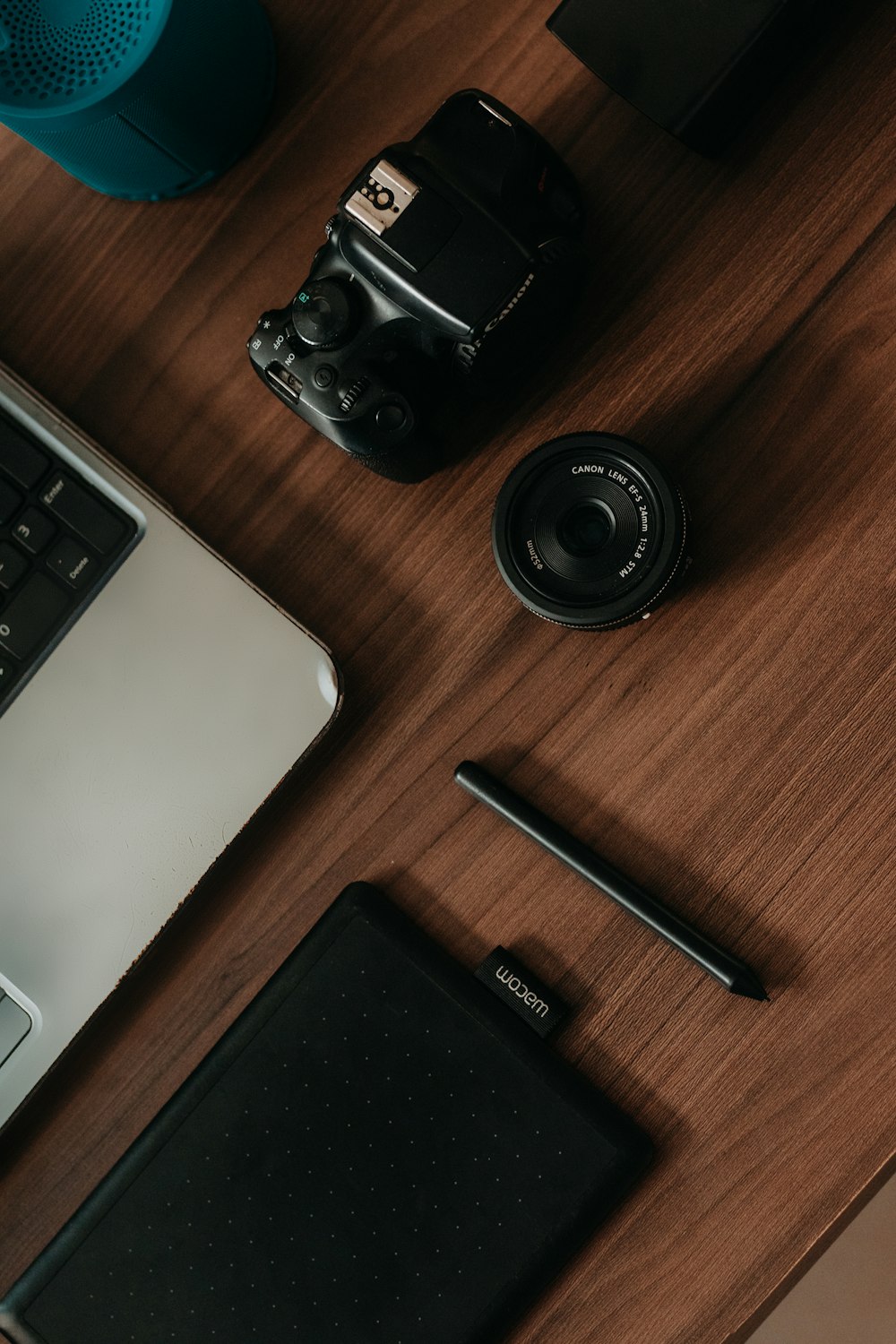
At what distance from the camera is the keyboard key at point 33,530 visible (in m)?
0.45

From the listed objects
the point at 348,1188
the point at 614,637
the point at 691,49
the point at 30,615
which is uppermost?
the point at 691,49

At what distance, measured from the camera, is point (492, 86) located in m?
0.48

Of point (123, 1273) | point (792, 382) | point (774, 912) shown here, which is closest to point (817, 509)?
point (792, 382)

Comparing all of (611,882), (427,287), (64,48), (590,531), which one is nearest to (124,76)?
(64,48)

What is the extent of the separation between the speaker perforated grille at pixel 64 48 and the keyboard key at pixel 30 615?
21cm

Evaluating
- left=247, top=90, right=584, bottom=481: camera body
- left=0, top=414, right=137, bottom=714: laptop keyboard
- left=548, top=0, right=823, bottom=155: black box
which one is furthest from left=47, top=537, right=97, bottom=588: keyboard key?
left=548, top=0, right=823, bottom=155: black box

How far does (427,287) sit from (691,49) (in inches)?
5.8

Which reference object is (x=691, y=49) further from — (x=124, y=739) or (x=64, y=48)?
(x=124, y=739)

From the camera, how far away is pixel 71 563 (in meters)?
0.46

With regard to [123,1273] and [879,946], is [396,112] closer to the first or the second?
[879,946]

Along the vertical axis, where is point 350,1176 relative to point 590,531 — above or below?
below

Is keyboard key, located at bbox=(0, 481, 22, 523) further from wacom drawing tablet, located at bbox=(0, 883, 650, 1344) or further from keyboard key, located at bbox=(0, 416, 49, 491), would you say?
wacom drawing tablet, located at bbox=(0, 883, 650, 1344)

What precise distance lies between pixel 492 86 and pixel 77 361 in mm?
251

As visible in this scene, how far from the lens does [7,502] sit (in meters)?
0.45
